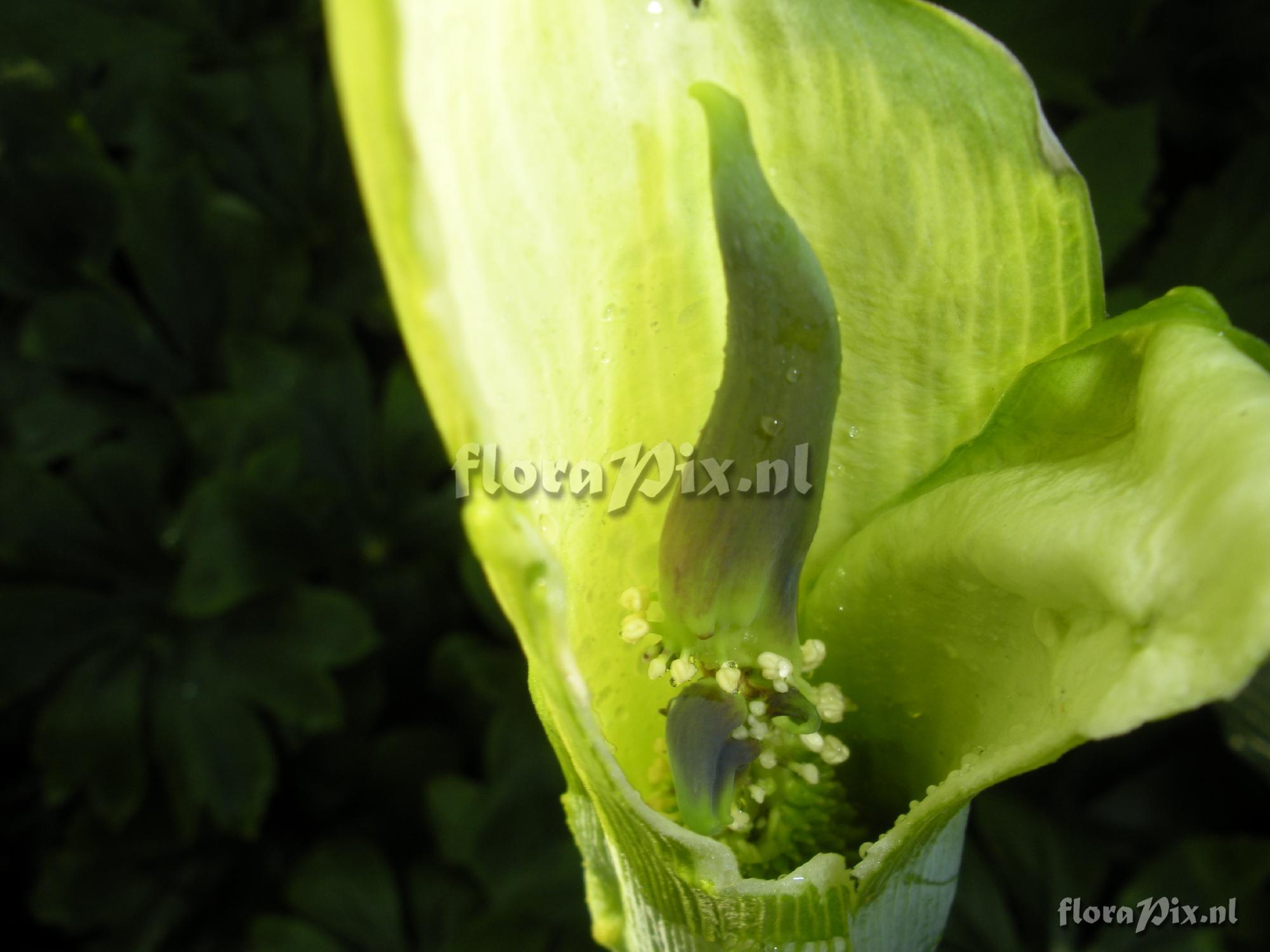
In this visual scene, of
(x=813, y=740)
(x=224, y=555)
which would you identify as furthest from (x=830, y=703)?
(x=224, y=555)

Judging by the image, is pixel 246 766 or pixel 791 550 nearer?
pixel 791 550

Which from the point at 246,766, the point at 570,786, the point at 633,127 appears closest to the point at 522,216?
the point at 633,127

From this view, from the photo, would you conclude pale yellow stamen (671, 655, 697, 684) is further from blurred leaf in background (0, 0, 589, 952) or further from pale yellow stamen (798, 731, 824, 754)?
blurred leaf in background (0, 0, 589, 952)

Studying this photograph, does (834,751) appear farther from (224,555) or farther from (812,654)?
(224,555)

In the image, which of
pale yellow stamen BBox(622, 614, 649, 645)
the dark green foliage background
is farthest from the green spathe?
the dark green foliage background

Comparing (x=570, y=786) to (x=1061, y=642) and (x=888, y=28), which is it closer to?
(x=1061, y=642)

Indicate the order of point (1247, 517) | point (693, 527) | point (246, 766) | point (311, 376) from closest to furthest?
1. point (1247, 517)
2. point (693, 527)
3. point (246, 766)
4. point (311, 376)

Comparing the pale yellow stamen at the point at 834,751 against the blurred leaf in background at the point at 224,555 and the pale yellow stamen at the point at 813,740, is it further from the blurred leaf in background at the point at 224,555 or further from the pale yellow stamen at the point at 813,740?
the blurred leaf in background at the point at 224,555
